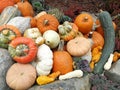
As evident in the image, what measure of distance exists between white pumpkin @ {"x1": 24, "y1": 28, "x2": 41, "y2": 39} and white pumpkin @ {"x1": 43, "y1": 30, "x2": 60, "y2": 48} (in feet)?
0.39

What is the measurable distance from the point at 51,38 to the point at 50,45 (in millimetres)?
117

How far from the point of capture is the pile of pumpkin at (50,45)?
183 inches

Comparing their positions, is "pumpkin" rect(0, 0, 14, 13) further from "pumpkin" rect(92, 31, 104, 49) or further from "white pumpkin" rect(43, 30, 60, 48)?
"pumpkin" rect(92, 31, 104, 49)

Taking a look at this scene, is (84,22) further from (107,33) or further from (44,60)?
(44,60)

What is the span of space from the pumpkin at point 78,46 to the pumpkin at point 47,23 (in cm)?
33

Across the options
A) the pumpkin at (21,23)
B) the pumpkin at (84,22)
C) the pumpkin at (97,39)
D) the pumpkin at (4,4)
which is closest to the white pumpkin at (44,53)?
the pumpkin at (21,23)

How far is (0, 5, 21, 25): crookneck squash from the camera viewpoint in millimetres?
5383

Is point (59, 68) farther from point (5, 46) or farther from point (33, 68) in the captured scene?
point (5, 46)

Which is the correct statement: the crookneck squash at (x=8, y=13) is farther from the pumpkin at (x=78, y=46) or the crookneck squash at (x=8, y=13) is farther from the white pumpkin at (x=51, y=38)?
the pumpkin at (x=78, y=46)

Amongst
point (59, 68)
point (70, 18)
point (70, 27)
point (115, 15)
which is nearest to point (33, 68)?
point (59, 68)

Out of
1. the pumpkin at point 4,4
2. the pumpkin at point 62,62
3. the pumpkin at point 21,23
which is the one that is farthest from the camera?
the pumpkin at point 4,4

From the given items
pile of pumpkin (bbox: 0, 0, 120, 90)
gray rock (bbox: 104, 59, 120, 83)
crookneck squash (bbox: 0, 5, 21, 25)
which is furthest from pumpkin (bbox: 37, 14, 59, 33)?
gray rock (bbox: 104, 59, 120, 83)

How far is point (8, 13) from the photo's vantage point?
5414 mm

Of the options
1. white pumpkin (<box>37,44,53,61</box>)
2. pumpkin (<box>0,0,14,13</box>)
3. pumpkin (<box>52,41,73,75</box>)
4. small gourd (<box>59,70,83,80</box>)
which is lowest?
small gourd (<box>59,70,83,80</box>)
